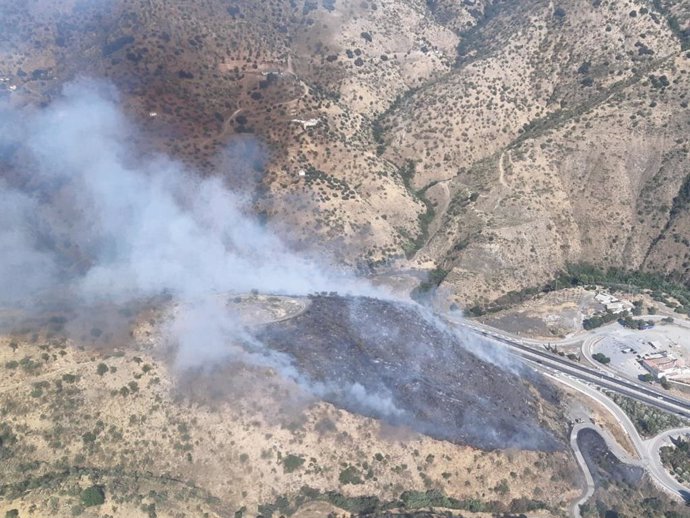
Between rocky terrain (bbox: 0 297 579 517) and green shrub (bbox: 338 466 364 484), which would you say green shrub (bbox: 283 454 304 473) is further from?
green shrub (bbox: 338 466 364 484)

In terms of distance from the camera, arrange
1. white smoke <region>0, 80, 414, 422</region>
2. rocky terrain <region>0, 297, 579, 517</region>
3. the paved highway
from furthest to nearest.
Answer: the paved highway → white smoke <region>0, 80, 414, 422</region> → rocky terrain <region>0, 297, 579, 517</region>

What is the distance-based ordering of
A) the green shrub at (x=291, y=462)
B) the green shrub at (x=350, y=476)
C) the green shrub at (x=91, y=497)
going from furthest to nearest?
1. the green shrub at (x=350, y=476)
2. the green shrub at (x=291, y=462)
3. the green shrub at (x=91, y=497)

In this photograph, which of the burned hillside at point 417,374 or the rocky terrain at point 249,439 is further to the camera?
the burned hillside at point 417,374

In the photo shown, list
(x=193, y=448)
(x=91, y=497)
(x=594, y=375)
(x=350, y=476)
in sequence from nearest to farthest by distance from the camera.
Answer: (x=91, y=497)
(x=193, y=448)
(x=350, y=476)
(x=594, y=375)

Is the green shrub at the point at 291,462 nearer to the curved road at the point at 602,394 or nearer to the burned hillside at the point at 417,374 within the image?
the burned hillside at the point at 417,374

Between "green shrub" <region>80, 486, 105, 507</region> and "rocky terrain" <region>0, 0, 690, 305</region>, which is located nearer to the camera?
"green shrub" <region>80, 486, 105, 507</region>

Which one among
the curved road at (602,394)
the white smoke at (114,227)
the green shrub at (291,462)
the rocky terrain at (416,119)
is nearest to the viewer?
the green shrub at (291,462)

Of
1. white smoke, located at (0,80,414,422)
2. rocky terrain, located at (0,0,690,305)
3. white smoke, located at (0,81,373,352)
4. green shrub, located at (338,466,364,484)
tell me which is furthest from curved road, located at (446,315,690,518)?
white smoke, located at (0,81,373,352)

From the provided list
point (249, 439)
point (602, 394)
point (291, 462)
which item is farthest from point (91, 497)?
→ point (602, 394)

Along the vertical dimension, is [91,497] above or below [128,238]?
below

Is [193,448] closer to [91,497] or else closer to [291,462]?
[291,462]

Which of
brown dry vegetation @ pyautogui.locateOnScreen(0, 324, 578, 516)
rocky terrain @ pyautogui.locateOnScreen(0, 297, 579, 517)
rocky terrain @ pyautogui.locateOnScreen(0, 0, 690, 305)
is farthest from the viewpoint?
rocky terrain @ pyautogui.locateOnScreen(0, 0, 690, 305)

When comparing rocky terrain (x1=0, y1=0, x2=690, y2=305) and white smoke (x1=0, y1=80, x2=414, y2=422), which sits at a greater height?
rocky terrain (x1=0, y1=0, x2=690, y2=305)

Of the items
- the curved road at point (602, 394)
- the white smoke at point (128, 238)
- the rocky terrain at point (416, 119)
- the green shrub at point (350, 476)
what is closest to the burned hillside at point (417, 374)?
the white smoke at point (128, 238)
